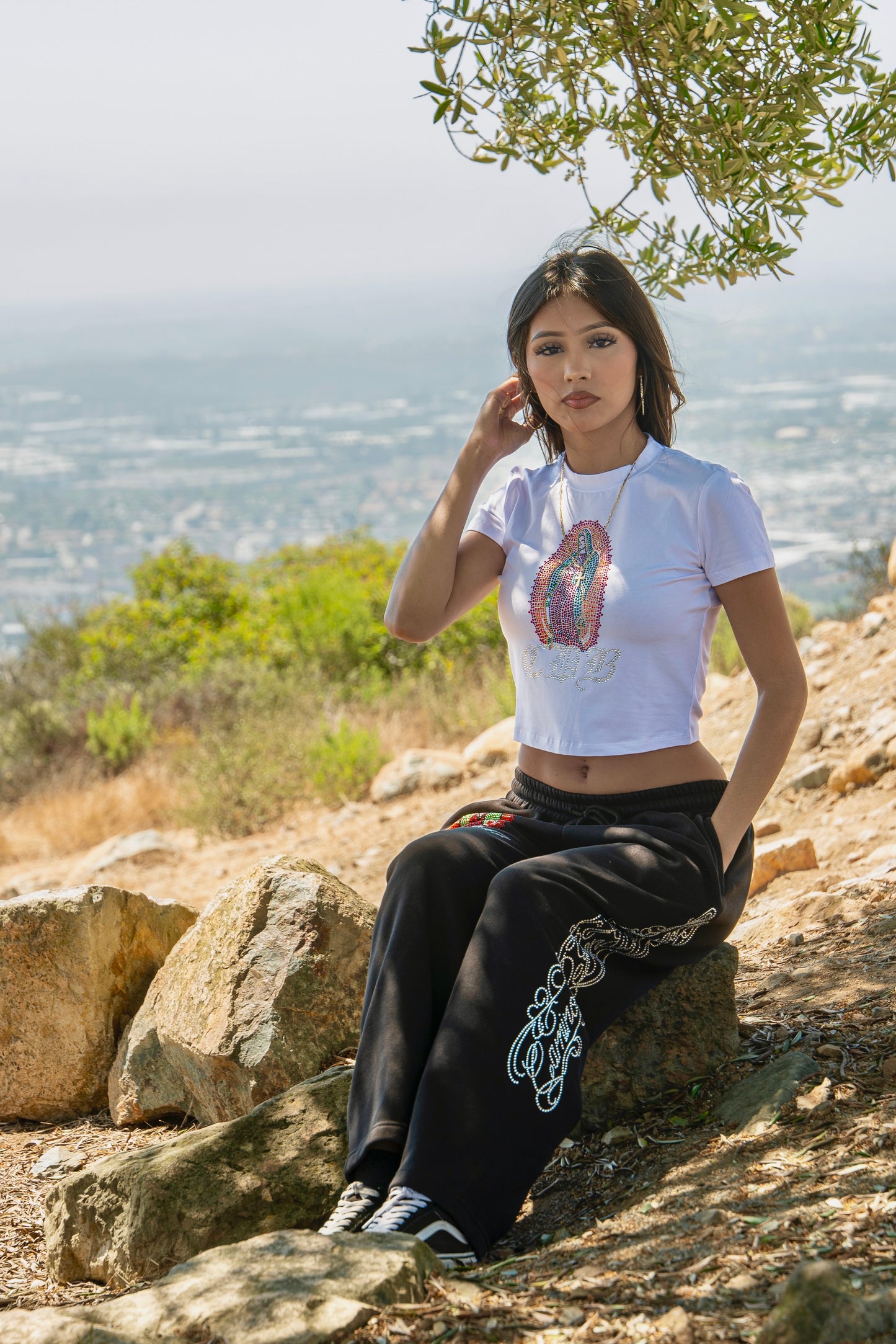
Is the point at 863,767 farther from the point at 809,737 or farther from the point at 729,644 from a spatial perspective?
the point at 729,644

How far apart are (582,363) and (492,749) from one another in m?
4.46

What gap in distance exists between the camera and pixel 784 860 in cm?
424

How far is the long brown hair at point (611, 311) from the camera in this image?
2.64 meters

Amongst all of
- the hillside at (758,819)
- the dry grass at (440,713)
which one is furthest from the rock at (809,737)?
the dry grass at (440,713)

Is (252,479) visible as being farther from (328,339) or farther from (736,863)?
(736,863)

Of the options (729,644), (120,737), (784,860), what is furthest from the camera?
(120,737)

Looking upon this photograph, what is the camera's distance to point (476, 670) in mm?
Result: 9633

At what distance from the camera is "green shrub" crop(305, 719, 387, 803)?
7.27 metres

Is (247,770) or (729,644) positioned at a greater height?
(729,644)

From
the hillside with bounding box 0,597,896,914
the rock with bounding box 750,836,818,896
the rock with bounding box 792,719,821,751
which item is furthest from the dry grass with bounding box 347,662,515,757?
the rock with bounding box 750,836,818,896

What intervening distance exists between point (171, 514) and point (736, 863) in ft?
148

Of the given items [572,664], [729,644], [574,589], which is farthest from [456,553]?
[729,644]

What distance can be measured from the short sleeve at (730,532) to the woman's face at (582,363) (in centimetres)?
33

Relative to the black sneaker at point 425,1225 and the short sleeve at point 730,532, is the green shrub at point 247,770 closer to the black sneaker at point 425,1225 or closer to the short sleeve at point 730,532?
the short sleeve at point 730,532
